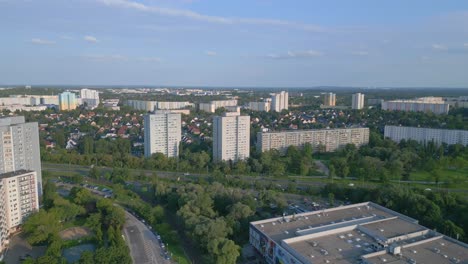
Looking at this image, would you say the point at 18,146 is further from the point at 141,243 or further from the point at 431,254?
the point at 431,254

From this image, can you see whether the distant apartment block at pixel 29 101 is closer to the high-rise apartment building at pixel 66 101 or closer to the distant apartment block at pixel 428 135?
the high-rise apartment building at pixel 66 101

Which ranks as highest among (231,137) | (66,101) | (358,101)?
(358,101)

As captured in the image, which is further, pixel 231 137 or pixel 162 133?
pixel 162 133

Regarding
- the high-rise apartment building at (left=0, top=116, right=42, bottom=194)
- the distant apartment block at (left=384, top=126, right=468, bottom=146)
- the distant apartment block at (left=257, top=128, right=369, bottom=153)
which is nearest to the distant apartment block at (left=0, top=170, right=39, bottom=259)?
the high-rise apartment building at (left=0, top=116, right=42, bottom=194)

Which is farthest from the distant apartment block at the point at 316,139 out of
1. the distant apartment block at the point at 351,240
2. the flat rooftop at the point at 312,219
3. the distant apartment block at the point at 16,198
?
the distant apartment block at the point at 16,198

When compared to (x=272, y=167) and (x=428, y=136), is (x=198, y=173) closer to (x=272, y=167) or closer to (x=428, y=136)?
(x=272, y=167)

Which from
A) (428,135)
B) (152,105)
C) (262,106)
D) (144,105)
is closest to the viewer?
(428,135)

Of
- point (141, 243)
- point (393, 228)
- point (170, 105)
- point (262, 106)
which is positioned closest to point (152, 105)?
point (170, 105)
